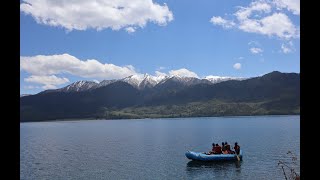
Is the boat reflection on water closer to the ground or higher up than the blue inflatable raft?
closer to the ground

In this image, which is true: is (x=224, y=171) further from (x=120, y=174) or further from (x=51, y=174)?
(x=51, y=174)

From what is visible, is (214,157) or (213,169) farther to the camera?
(214,157)

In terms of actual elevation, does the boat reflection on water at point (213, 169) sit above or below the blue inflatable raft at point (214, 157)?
below

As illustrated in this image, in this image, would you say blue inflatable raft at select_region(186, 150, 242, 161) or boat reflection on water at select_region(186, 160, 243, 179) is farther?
blue inflatable raft at select_region(186, 150, 242, 161)

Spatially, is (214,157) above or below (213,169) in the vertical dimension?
above

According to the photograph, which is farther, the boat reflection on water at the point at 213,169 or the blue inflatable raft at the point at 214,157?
the blue inflatable raft at the point at 214,157

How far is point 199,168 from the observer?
55.2m
